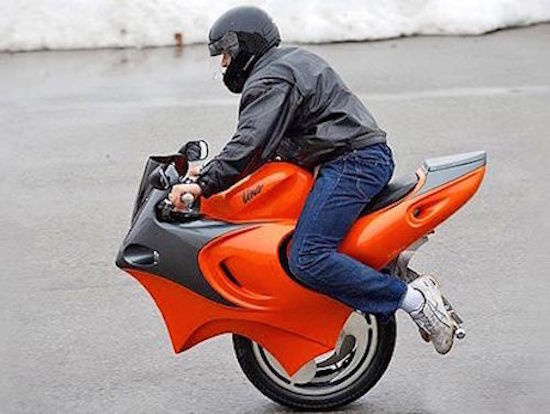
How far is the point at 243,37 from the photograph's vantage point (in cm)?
561

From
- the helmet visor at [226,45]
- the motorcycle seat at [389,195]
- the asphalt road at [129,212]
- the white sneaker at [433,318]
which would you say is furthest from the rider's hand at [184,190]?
the asphalt road at [129,212]

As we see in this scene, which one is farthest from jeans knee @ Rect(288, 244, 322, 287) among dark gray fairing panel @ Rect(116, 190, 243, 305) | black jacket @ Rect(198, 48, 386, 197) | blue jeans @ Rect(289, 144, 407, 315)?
black jacket @ Rect(198, 48, 386, 197)

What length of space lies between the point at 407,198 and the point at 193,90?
600cm

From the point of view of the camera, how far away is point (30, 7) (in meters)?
13.2

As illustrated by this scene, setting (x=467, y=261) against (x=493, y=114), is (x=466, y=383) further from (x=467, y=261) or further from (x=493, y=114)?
(x=493, y=114)

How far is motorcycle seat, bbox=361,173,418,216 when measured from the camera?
5723mm

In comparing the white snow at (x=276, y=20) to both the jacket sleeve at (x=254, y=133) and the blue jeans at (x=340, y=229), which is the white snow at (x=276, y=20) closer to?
the blue jeans at (x=340, y=229)

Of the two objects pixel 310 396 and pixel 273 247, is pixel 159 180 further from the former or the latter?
pixel 310 396

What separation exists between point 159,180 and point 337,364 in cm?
119

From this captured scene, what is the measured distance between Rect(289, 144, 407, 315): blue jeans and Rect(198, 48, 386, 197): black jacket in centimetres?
8

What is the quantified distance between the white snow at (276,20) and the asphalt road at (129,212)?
0.65 feet

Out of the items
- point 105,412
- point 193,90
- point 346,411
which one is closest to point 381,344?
point 346,411

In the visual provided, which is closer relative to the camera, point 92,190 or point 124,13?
point 92,190

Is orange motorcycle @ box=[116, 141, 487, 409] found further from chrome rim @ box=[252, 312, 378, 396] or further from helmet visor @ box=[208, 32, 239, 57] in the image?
helmet visor @ box=[208, 32, 239, 57]
